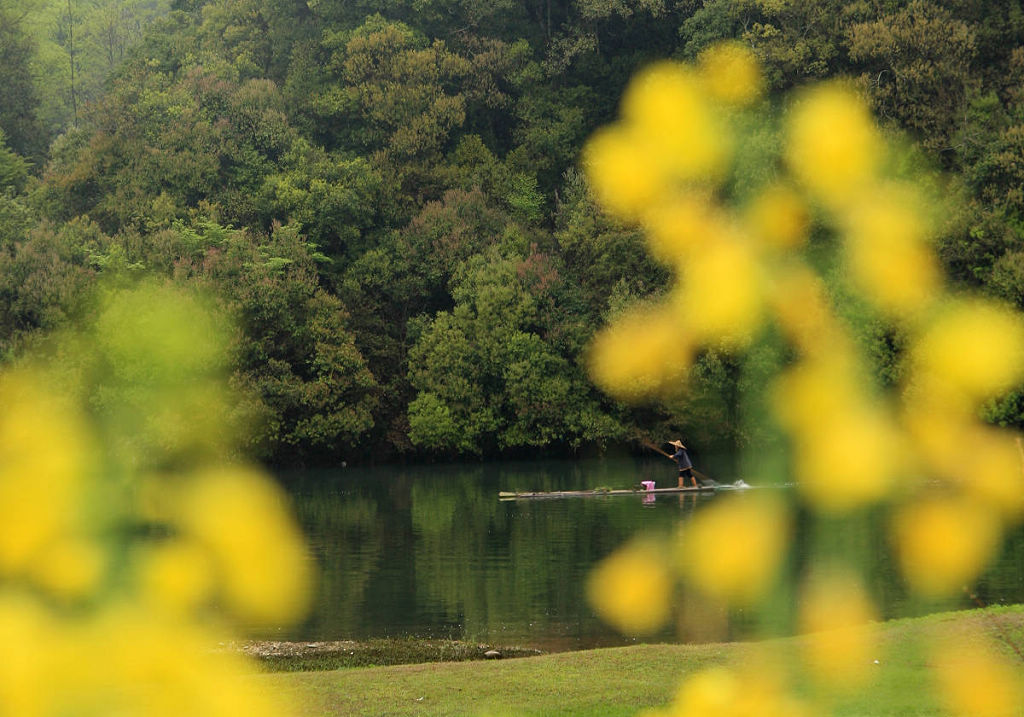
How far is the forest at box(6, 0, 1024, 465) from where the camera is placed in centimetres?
2861

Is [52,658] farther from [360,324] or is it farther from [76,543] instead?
[360,324]

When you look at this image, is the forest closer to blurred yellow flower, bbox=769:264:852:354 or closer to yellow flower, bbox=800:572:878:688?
yellow flower, bbox=800:572:878:688

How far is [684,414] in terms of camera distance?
73.3 feet

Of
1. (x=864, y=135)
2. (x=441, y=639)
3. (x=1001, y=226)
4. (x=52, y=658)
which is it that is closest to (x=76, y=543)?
(x=52, y=658)

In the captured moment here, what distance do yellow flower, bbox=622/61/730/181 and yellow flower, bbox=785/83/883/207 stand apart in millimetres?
94

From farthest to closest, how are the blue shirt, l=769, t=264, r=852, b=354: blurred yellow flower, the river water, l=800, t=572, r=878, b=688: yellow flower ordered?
the blue shirt < the river water < l=800, t=572, r=878, b=688: yellow flower < l=769, t=264, r=852, b=354: blurred yellow flower

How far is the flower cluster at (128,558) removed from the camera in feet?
4.72

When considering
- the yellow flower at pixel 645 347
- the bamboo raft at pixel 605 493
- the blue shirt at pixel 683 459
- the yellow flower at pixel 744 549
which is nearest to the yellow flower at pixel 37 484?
the yellow flower at pixel 645 347

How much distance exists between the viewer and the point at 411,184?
114ft

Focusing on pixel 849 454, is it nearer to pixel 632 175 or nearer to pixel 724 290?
pixel 724 290

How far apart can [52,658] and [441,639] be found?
32.2 feet

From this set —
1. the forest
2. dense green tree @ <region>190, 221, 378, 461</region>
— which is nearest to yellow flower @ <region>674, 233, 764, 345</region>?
the forest

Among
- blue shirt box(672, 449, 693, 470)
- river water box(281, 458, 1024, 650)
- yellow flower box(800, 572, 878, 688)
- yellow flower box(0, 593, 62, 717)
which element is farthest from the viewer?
blue shirt box(672, 449, 693, 470)

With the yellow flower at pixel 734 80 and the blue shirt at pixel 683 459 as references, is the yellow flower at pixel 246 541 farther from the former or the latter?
the blue shirt at pixel 683 459
